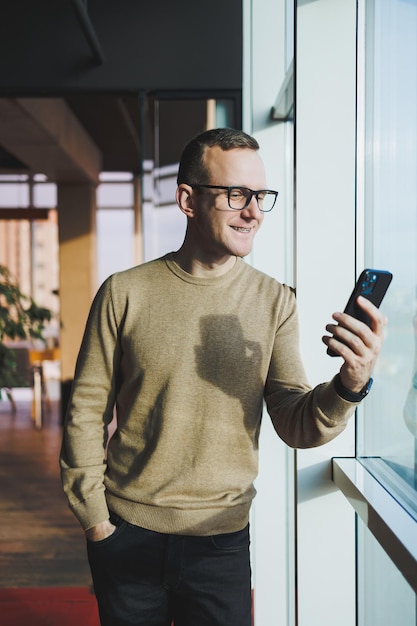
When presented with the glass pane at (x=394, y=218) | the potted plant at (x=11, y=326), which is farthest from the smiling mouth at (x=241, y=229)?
the potted plant at (x=11, y=326)

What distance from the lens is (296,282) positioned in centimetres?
181

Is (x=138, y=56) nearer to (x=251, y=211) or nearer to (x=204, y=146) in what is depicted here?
(x=204, y=146)

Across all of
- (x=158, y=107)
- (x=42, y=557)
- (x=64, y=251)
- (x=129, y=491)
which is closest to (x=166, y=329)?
(x=129, y=491)

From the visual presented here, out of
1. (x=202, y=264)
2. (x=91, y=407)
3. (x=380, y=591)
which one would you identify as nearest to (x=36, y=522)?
(x=91, y=407)

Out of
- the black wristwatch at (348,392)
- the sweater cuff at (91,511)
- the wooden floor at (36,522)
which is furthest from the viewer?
the wooden floor at (36,522)

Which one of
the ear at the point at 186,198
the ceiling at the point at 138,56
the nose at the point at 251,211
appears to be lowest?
the nose at the point at 251,211

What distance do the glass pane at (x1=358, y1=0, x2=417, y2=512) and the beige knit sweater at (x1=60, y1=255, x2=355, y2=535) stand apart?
213 mm

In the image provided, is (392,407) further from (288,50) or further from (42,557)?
(42,557)

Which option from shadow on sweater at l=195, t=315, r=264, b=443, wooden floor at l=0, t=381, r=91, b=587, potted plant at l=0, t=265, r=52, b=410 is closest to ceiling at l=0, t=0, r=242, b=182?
potted plant at l=0, t=265, r=52, b=410

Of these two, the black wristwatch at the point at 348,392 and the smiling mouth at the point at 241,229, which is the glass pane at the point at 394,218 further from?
the smiling mouth at the point at 241,229

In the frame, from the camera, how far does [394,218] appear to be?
149 centimetres

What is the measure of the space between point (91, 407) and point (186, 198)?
0.52 m

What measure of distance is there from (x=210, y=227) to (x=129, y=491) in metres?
0.59

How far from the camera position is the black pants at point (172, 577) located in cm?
153
